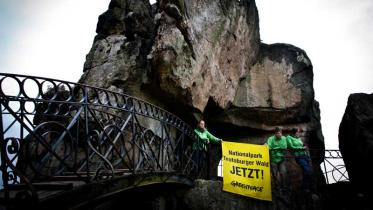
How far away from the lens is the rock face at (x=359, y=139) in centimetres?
929

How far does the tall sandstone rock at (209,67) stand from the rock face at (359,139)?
1.38 meters

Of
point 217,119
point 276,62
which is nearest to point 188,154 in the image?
point 217,119

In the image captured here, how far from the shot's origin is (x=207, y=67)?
10.4 m

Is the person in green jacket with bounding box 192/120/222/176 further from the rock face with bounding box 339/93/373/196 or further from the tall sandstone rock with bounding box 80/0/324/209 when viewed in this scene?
the rock face with bounding box 339/93/373/196

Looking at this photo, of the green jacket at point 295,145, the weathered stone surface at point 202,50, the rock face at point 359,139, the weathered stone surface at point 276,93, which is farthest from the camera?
the weathered stone surface at point 276,93

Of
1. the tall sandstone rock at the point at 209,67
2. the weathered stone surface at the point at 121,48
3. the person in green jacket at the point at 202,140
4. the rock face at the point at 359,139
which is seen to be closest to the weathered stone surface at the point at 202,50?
the tall sandstone rock at the point at 209,67

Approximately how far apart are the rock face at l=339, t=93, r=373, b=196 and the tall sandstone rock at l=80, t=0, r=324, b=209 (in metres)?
1.38

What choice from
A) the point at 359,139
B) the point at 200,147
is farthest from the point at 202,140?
the point at 359,139

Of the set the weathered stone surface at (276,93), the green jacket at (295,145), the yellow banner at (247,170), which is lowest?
the yellow banner at (247,170)

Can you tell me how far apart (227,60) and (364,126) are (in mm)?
5193

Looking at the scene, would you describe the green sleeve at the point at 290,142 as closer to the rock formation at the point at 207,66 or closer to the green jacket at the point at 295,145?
the green jacket at the point at 295,145

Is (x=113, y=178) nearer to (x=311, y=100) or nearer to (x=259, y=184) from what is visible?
(x=259, y=184)

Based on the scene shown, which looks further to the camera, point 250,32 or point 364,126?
point 250,32

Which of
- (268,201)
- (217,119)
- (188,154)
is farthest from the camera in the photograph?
(217,119)
